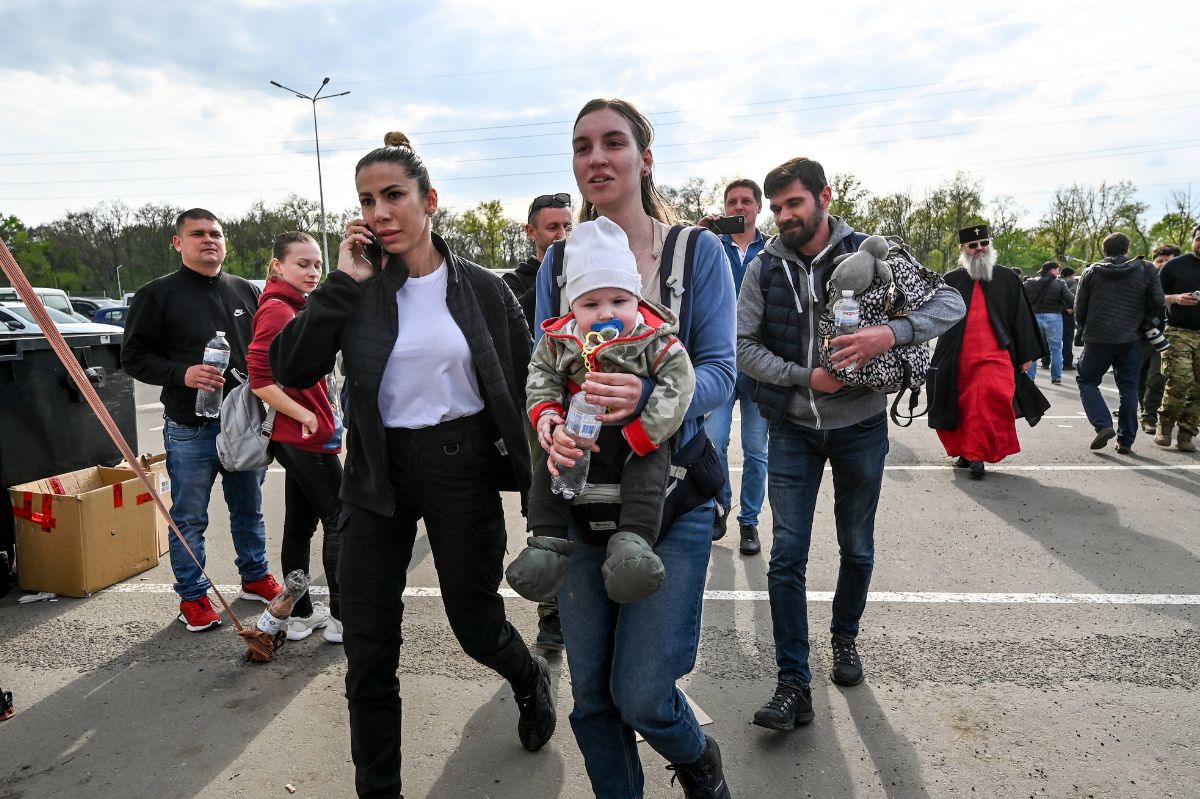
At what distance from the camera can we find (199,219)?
409cm

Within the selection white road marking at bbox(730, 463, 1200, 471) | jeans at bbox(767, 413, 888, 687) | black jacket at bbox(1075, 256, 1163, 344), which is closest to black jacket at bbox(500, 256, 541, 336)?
jeans at bbox(767, 413, 888, 687)

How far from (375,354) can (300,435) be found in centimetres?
140

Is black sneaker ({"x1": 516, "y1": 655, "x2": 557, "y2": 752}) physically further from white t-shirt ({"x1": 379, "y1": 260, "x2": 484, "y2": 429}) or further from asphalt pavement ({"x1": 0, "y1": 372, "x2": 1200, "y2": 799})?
white t-shirt ({"x1": 379, "y1": 260, "x2": 484, "y2": 429})

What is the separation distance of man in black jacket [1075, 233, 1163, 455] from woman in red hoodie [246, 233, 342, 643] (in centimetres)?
700

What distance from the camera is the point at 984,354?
6.18 meters

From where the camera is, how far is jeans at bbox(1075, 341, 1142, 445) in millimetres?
7344

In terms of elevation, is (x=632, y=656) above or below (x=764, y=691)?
above

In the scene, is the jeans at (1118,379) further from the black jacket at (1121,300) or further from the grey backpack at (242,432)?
the grey backpack at (242,432)

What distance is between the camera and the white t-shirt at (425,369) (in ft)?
7.93

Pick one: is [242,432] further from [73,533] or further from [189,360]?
[73,533]

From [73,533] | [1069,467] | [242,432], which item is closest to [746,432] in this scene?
[242,432]

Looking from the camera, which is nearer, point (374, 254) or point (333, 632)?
point (374, 254)

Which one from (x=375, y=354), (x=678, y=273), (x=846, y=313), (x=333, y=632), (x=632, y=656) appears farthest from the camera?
(x=333, y=632)

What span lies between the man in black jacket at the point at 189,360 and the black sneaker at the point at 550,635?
1.70 meters
